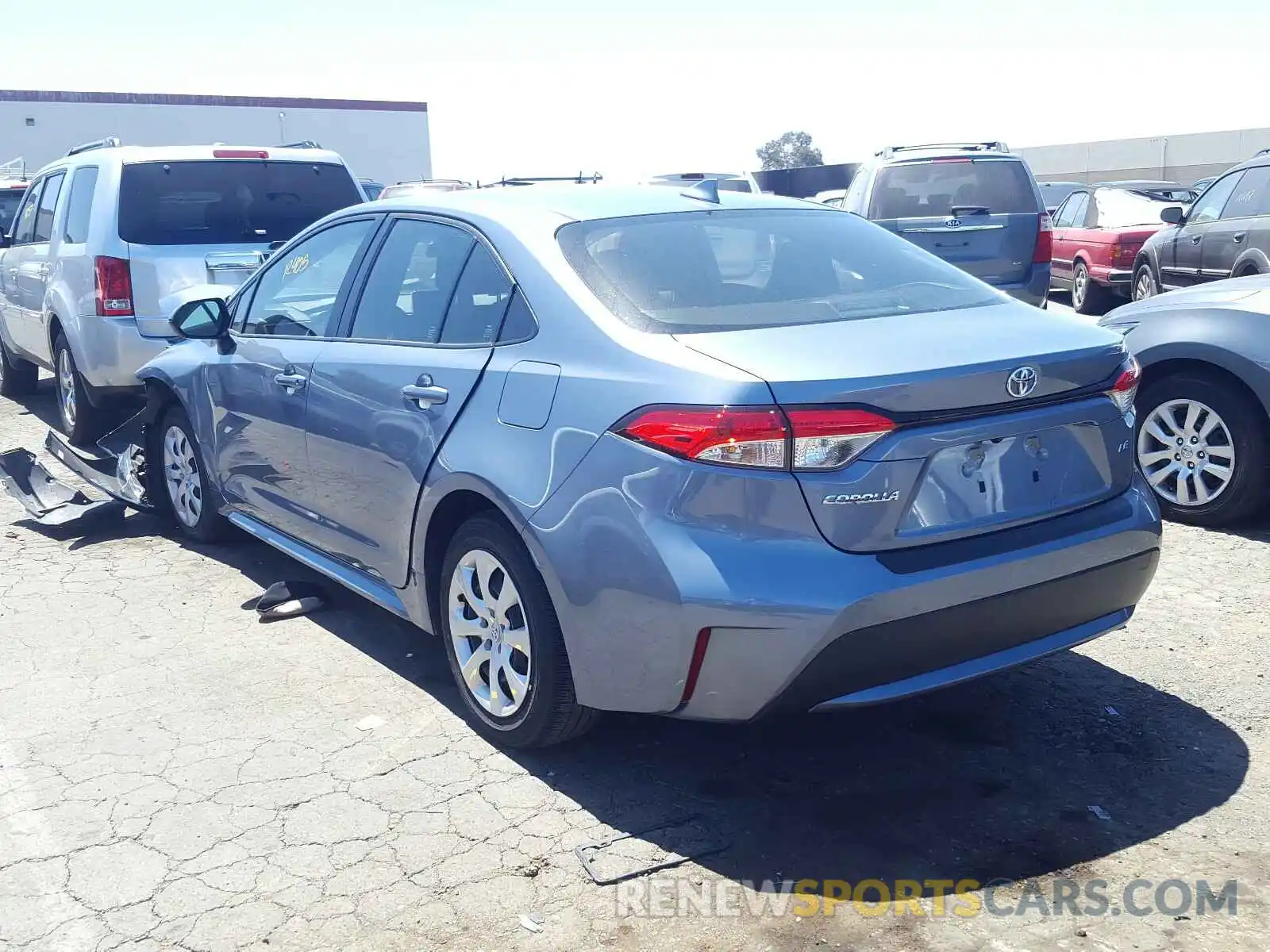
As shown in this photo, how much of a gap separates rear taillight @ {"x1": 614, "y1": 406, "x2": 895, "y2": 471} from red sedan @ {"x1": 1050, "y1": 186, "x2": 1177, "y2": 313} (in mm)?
12049

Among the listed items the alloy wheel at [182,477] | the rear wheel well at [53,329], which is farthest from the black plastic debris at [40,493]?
the rear wheel well at [53,329]

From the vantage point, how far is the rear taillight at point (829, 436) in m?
3.01

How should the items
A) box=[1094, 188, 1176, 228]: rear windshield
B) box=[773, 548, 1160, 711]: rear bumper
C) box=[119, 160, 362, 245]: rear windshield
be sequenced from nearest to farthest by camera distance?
1. box=[773, 548, 1160, 711]: rear bumper
2. box=[119, 160, 362, 245]: rear windshield
3. box=[1094, 188, 1176, 228]: rear windshield

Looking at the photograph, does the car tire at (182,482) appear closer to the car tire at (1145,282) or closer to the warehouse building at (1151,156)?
the car tire at (1145,282)

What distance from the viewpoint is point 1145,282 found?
476 inches

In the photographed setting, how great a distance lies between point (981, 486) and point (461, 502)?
1572mm

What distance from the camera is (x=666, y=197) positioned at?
4.31 metres

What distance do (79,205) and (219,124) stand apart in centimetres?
4326

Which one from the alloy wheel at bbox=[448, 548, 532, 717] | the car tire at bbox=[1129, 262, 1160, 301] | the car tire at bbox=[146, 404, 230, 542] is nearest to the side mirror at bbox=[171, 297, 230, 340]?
the car tire at bbox=[146, 404, 230, 542]

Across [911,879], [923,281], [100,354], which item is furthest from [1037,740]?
[100,354]

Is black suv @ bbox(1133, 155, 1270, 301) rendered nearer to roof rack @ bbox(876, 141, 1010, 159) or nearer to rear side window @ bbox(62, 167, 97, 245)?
roof rack @ bbox(876, 141, 1010, 159)

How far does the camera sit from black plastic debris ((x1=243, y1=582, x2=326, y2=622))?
521 cm

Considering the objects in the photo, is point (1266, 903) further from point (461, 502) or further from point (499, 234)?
point (499, 234)

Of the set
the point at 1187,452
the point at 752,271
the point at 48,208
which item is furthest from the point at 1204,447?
the point at 48,208
